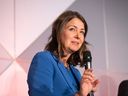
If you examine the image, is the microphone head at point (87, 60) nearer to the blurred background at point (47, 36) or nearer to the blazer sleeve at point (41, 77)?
the blazer sleeve at point (41, 77)

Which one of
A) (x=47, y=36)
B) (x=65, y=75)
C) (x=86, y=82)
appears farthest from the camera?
(x=47, y=36)

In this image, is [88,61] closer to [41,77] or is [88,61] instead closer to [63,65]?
[63,65]

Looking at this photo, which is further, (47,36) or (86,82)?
(47,36)

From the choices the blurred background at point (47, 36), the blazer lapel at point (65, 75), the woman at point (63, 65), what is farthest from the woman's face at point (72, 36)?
the blurred background at point (47, 36)

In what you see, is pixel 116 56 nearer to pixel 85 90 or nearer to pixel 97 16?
pixel 97 16

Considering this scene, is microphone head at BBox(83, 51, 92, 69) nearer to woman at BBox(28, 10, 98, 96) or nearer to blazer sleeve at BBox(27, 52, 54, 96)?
woman at BBox(28, 10, 98, 96)

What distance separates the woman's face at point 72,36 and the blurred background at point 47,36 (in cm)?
85

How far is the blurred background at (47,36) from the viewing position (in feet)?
8.18

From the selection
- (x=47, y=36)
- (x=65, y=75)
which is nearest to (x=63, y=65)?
(x=65, y=75)

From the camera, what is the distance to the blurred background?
249cm

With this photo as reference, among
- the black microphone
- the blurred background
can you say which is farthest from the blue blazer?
the blurred background

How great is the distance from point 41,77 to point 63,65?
0.23 m

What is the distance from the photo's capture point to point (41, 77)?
4.99 ft

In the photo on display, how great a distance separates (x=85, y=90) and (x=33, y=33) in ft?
4.31
